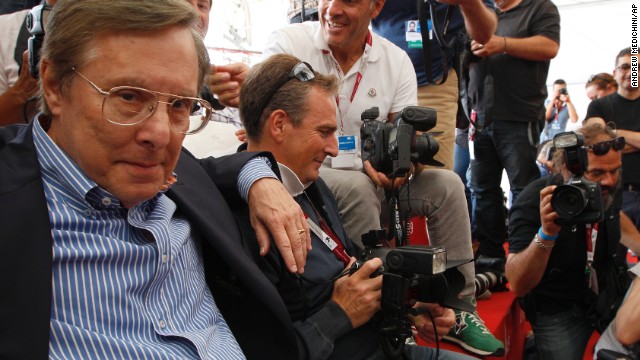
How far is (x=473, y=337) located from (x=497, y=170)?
1419 mm

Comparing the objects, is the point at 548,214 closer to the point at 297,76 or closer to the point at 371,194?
the point at 371,194

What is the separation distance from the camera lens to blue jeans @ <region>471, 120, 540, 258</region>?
84cm

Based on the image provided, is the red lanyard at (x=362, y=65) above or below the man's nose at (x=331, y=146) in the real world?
above

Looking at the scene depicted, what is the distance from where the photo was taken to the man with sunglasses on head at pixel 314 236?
53.2 inches

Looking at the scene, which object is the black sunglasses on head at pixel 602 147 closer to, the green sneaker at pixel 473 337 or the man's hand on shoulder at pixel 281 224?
the green sneaker at pixel 473 337

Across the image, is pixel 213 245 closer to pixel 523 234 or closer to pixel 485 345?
pixel 485 345

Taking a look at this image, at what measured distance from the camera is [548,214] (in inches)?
90.0

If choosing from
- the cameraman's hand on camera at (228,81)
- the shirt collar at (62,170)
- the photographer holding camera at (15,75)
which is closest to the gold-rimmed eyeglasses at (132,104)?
the shirt collar at (62,170)

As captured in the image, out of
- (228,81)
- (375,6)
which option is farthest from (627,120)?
(228,81)

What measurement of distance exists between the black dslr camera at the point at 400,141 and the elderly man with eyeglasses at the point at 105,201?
0.81 meters

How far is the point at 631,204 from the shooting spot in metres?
4.14

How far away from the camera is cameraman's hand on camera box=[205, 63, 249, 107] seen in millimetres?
1940

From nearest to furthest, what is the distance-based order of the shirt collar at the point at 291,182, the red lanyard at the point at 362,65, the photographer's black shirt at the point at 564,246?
1. the shirt collar at the point at 291,182
2. the red lanyard at the point at 362,65
3. the photographer's black shirt at the point at 564,246

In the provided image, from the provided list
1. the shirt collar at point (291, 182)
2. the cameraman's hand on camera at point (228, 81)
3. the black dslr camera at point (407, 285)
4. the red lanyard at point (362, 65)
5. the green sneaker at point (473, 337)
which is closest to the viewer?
the black dslr camera at point (407, 285)
